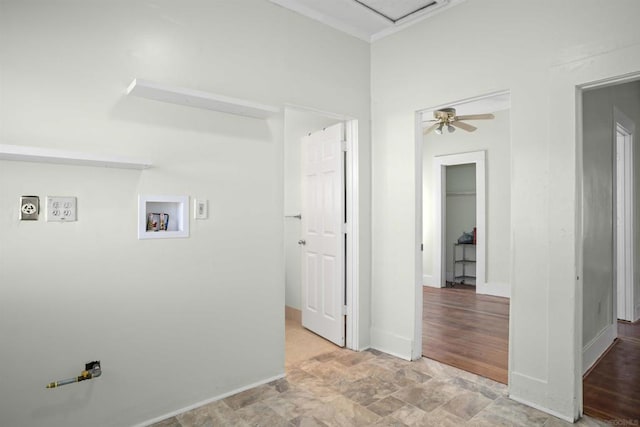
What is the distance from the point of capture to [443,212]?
664 centimetres

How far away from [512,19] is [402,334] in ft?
8.15

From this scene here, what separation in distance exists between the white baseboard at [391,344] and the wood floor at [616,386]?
1228mm

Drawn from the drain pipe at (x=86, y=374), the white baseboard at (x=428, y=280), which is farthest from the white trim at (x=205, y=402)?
the white baseboard at (x=428, y=280)

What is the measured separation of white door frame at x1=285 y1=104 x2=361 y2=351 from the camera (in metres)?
3.49

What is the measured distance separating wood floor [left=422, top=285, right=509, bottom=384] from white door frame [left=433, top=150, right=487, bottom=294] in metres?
0.51

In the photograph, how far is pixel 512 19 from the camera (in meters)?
2.65

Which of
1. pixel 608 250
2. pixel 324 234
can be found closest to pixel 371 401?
pixel 324 234

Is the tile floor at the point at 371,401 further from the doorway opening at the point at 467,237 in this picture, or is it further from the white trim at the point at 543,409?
the doorway opening at the point at 467,237

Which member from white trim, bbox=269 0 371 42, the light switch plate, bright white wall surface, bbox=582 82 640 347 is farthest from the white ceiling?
the light switch plate

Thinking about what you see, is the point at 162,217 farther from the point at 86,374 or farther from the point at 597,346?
the point at 597,346

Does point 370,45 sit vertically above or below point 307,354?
above

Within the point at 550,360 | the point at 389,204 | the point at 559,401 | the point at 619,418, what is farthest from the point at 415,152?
the point at 619,418

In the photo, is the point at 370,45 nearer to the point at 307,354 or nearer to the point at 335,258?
the point at 335,258

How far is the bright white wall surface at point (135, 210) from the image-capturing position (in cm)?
196
